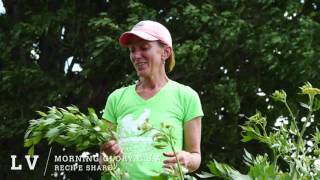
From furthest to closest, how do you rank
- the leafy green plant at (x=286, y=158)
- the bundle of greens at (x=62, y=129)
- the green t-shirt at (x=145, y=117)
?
the green t-shirt at (x=145, y=117) < the bundle of greens at (x=62, y=129) < the leafy green plant at (x=286, y=158)

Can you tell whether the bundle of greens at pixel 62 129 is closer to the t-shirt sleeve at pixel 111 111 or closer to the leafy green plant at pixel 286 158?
the leafy green plant at pixel 286 158

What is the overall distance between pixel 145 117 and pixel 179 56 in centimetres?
404

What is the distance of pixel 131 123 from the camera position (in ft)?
7.47

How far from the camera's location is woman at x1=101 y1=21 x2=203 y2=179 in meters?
2.23

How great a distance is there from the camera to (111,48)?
652 cm

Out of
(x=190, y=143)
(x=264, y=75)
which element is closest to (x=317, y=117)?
(x=264, y=75)

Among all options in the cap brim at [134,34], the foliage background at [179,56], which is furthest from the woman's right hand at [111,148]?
the foliage background at [179,56]

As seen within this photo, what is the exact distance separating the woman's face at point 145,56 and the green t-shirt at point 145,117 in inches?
3.1

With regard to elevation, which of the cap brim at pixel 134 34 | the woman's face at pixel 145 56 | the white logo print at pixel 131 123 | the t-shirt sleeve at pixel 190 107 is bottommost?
the white logo print at pixel 131 123

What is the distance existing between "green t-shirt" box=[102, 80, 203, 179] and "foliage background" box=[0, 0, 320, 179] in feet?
12.7

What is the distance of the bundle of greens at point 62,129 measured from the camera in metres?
1.77

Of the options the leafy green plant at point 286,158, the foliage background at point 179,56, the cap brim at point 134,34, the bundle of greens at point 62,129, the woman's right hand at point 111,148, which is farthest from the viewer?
the foliage background at point 179,56

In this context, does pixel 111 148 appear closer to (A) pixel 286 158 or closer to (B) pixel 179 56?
(A) pixel 286 158

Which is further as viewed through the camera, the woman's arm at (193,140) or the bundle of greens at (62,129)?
the woman's arm at (193,140)
